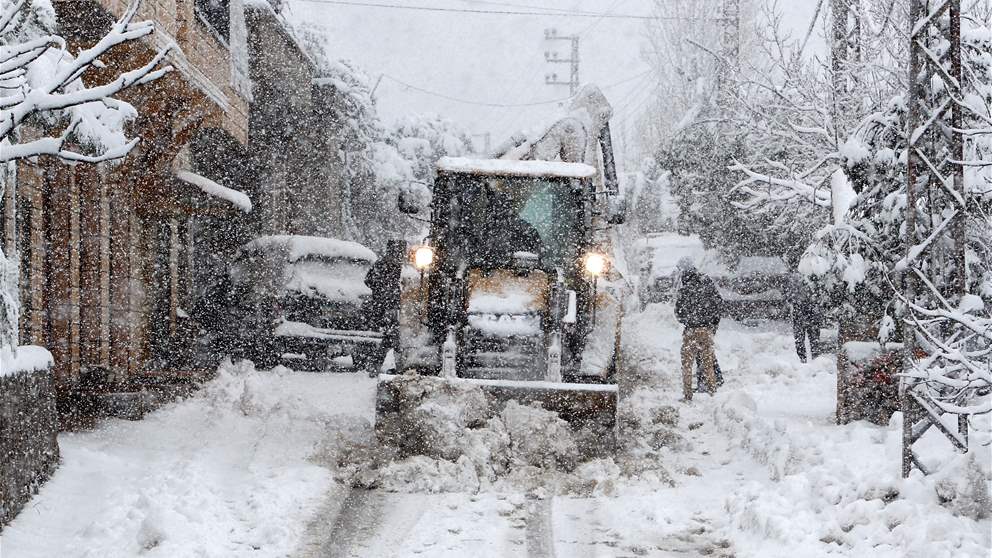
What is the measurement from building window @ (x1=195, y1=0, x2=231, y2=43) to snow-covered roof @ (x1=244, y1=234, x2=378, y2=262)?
11.9ft

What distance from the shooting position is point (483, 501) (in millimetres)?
7176

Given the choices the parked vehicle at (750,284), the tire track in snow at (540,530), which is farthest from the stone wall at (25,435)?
the parked vehicle at (750,284)

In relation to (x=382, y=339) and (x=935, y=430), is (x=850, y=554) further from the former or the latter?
(x=382, y=339)

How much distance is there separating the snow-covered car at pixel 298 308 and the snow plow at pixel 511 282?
400 centimetres

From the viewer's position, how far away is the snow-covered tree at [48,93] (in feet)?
14.1

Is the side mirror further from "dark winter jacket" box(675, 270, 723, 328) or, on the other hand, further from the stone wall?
the stone wall

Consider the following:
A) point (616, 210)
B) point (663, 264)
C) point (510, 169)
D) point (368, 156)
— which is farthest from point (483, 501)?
point (368, 156)

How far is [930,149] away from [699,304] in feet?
18.8

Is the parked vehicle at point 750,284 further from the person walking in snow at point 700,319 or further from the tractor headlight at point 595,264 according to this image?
the tractor headlight at point 595,264

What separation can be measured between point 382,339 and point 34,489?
753 cm

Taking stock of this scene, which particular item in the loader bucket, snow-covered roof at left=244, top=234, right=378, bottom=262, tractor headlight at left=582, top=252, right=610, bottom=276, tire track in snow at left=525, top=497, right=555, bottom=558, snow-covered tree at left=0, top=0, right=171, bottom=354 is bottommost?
tire track in snow at left=525, top=497, right=555, bottom=558

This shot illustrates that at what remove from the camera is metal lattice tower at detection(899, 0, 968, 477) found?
21.1 ft

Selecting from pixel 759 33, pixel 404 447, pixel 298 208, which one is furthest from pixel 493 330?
pixel 298 208

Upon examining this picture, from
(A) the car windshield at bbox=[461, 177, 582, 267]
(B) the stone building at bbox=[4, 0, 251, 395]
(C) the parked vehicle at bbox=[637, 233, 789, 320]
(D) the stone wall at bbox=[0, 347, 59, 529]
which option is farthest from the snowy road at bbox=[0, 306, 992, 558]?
(C) the parked vehicle at bbox=[637, 233, 789, 320]
